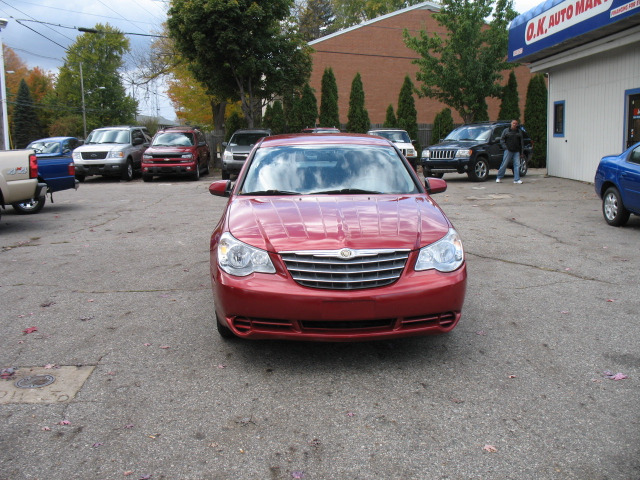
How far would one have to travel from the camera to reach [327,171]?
5578mm

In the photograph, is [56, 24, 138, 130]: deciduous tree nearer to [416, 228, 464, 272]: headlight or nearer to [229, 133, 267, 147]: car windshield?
[229, 133, 267, 147]: car windshield

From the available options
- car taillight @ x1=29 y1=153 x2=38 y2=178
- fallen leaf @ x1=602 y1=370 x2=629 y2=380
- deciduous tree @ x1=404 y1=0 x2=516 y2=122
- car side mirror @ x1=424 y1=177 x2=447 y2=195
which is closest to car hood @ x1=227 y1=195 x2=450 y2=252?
car side mirror @ x1=424 y1=177 x2=447 y2=195

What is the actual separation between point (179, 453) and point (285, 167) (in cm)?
306

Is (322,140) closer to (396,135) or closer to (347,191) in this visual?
(347,191)

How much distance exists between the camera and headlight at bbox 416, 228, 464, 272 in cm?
430

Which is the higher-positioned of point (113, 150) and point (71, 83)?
point (71, 83)

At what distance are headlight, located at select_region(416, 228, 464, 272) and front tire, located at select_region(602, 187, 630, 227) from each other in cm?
673

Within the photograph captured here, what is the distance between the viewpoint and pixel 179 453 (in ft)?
10.4

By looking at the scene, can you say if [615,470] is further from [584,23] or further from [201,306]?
[584,23]

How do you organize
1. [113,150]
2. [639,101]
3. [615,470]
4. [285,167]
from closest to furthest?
[615,470], [285,167], [639,101], [113,150]

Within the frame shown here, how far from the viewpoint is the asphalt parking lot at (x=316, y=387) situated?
3111mm

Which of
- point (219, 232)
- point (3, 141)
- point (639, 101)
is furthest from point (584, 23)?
point (3, 141)

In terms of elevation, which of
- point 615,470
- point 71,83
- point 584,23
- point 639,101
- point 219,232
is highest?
point 71,83

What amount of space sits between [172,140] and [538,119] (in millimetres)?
15371
